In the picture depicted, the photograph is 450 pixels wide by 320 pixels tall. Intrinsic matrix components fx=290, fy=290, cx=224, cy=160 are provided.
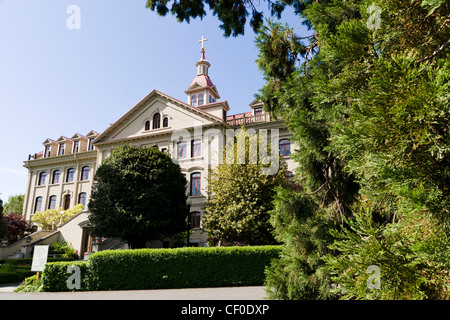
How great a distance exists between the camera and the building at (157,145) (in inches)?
1105

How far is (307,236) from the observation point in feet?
13.4

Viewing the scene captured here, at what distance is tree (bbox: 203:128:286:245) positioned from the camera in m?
19.7

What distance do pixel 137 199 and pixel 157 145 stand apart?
10.8m

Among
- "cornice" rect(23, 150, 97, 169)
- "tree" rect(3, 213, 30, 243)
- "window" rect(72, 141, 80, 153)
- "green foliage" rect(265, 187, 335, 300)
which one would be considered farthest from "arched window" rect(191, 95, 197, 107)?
"green foliage" rect(265, 187, 335, 300)

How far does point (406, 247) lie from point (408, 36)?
2.18 m

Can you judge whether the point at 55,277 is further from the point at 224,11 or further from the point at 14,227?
the point at 14,227

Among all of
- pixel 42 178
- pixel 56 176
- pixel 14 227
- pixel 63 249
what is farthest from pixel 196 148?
pixel 42 178

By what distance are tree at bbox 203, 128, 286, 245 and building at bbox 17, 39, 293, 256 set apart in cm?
295

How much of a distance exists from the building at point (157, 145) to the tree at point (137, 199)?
3.60m

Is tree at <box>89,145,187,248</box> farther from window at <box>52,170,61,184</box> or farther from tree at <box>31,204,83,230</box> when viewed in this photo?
window at <box>52,170,61,184</box>

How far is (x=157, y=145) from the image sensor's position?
30.5 m

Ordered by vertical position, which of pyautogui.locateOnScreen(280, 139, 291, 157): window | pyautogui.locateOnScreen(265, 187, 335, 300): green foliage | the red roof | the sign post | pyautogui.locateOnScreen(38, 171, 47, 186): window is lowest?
the sign post

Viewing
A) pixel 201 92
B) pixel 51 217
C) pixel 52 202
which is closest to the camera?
pixel 51 217

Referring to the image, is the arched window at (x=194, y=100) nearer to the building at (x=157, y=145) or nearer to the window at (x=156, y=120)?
the building at (x=157, y=145)
